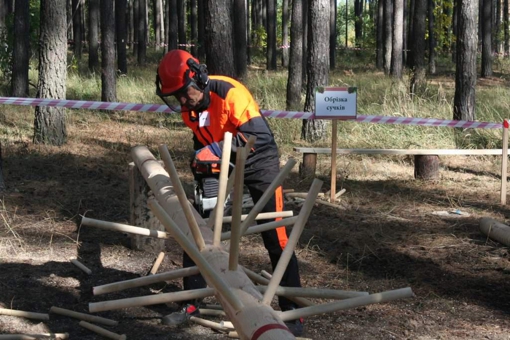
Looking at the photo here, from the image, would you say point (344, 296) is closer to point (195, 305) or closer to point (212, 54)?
point (195, 305)

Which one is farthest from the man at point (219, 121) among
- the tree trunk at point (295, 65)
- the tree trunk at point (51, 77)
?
the tree trunk at point (295, 65)

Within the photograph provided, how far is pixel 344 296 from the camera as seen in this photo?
293 centimetres

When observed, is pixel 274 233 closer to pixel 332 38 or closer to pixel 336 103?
pixel 336 103

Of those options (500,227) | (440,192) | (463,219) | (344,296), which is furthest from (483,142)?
(344,296)

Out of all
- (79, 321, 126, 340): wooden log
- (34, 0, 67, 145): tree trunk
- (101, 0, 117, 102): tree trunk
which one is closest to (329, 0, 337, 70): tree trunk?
(101, 0, 117, 102): tree trunk

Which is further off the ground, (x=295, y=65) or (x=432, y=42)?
(x=432, y=42)

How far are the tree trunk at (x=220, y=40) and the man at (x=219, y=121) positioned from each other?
4915 mm

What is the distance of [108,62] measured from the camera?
1655cm

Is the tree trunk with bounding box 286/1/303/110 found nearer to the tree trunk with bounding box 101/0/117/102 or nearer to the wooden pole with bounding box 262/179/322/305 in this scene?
the tree trunk with bounding box 101/0/117/102

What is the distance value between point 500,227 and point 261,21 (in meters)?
42.8

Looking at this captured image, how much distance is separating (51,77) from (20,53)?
6.19 m

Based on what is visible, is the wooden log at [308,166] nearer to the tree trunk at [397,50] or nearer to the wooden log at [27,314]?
the wooden log at [27,314]

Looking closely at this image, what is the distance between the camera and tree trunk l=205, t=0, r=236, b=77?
31.9 ft

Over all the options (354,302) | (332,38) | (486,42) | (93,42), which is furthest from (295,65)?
(332,38)
